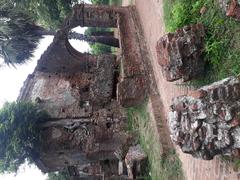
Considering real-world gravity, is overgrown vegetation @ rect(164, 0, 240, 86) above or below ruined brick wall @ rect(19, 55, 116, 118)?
above

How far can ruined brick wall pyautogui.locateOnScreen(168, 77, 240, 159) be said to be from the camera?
4.59 metres

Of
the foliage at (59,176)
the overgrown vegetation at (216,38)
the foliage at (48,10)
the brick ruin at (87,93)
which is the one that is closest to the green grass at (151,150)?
the brick ruin at (87,93)

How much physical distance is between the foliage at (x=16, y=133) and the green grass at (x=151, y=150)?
2758 mm

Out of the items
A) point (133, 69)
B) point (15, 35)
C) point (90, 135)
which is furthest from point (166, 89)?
point (15, 35)

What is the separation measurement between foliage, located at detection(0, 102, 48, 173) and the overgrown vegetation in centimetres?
572

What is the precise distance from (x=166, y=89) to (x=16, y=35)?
6220mm

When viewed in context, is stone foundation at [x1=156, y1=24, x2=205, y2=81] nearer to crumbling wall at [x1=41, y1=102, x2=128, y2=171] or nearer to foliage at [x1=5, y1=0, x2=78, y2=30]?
crumbling wall at [x1=41, y1=102, x2=128, y2=171]

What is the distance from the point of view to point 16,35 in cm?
1255

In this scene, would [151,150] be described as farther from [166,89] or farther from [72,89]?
[72,89]

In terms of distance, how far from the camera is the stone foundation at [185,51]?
618 cm

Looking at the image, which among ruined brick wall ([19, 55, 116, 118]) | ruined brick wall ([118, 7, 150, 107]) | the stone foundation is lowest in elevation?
ruined brick wall ([19, 55, 116, 118])

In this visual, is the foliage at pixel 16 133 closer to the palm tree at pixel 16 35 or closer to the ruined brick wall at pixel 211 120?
the palm tree at pixel 16 35

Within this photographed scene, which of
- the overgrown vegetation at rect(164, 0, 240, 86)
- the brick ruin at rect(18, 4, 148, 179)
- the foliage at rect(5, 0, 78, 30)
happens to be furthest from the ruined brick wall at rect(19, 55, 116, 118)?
the overgrown vegetation at rect(164, 0, 240, 86)

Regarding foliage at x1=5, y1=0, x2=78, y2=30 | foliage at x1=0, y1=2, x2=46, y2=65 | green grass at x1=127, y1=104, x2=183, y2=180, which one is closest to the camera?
green grass at x1=127, y1=104, x2=183, y2=180
